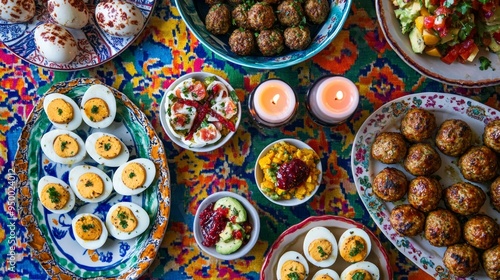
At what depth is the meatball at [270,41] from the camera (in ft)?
6.48

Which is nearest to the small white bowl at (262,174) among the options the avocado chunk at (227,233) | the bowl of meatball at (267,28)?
the avocado chunk at (227,233)

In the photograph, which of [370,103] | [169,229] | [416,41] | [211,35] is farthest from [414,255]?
[211,35]

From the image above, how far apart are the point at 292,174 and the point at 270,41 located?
0.50m

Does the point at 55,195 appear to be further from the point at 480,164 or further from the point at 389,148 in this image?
the point at 480,164

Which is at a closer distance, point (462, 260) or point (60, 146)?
point (462, 260)

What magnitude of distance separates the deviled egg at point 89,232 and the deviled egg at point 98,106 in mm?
378

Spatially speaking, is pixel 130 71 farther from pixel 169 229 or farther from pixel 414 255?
pixel 414 255

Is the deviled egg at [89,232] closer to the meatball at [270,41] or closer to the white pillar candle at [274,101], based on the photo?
the white pillar candle at [274,101]

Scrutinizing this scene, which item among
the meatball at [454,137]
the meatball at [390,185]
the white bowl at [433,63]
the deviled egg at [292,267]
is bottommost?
the deviled egg at [292,267]

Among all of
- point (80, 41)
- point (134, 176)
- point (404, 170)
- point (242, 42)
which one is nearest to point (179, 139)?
point (134, 176)

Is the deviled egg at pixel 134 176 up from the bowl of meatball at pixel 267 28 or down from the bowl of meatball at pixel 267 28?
down

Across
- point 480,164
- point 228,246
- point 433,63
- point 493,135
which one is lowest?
point 228,246

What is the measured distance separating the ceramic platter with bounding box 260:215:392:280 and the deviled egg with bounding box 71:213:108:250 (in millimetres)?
643

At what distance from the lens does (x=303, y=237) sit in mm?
2076
